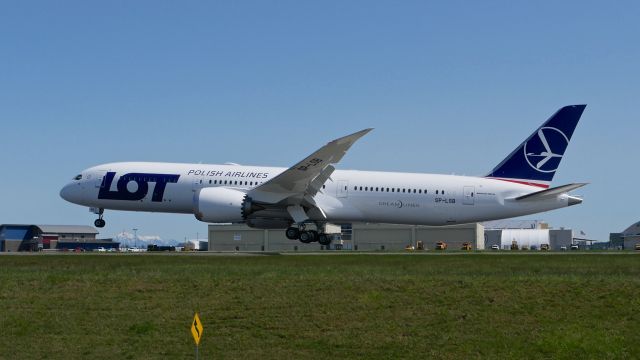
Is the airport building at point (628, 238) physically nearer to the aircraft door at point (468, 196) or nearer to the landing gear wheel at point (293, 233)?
the aircraft door at point (468, 196)

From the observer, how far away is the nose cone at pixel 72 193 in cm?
5475

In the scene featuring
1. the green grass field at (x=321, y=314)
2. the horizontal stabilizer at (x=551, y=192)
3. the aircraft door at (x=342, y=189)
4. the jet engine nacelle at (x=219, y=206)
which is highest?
the aircraft door at (x=342, y=189)

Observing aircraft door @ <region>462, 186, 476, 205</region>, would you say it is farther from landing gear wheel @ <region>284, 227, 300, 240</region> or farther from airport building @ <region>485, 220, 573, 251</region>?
airport building @ <region>485, 220, 573, 251</region>

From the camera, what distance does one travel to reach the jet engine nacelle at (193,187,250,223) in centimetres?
4938

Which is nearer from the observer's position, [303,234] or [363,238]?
[303,234]

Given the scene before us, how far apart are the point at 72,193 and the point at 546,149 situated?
3163 centimetres

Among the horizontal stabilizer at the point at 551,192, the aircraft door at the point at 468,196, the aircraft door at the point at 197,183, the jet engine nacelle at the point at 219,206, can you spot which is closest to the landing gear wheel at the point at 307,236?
the jet engine nacelle at the point at 219,206

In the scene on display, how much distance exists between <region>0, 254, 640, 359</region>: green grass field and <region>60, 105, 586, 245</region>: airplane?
1844cm

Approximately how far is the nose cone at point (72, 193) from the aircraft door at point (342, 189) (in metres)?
17.4

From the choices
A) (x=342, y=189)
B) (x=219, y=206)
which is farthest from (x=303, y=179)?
(x=219, y=206)

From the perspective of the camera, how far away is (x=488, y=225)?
14538 cm

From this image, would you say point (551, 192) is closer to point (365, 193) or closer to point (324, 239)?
point (365, 193)

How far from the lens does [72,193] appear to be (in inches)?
2173

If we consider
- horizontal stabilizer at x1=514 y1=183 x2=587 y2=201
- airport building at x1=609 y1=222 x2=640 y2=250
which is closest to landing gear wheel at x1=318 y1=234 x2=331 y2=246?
horizontal stabilizer at x1=514 y1=183 x2=587 y2=201
